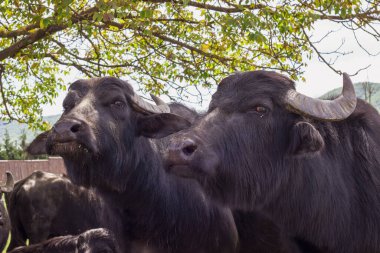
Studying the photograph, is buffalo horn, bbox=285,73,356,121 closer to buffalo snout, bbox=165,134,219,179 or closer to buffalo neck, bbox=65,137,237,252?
buffalo snout, bbox=165,134,219,179

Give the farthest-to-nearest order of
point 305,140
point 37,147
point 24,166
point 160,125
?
point 24,166 < point 37,147 < point 160,125 < point 305,140

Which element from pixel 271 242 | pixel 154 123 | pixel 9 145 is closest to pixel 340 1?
pixel 154 123

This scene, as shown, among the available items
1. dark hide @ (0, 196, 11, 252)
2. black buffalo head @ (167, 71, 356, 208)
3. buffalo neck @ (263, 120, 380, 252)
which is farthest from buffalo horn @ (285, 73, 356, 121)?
dark hide @ (0, 196, 11, 252)

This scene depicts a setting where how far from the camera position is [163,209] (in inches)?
234

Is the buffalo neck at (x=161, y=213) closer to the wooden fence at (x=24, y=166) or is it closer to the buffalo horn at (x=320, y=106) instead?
the buffalo horn at (x=320, y=106)

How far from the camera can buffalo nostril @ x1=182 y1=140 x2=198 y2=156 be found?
4.17 metres

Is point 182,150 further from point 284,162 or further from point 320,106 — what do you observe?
point 320,106

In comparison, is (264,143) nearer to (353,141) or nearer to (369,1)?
(353,141)

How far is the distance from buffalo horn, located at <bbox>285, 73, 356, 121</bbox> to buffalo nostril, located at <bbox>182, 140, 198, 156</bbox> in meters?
0.79

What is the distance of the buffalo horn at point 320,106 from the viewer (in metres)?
4.55

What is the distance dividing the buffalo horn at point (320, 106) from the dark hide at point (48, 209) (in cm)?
284

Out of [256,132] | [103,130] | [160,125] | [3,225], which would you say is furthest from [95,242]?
[256,132]

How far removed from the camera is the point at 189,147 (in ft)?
13.8

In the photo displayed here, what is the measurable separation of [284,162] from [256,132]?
0.30m
